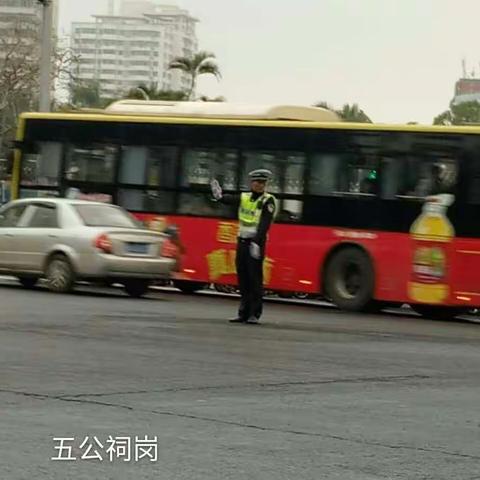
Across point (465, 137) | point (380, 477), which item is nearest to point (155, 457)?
point (380, 477)

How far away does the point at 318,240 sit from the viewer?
20.3 m

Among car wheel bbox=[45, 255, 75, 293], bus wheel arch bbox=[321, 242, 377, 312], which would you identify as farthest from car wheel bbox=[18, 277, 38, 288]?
bus wheel arch bbox=[321, 242, 377, 312]

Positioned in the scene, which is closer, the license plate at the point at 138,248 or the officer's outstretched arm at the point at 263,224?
the officer's outstretched arm at the point at 263,224

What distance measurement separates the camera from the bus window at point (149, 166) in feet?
72.6

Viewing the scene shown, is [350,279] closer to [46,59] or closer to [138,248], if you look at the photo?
[138,248]

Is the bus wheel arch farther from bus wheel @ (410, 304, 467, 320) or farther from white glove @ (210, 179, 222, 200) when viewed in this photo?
white glove @ (210, 179, 222, 200)

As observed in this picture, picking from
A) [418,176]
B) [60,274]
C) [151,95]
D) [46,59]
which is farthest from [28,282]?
[151,95]

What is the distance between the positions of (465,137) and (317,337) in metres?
5.95

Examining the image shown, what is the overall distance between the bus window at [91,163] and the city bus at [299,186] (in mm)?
25

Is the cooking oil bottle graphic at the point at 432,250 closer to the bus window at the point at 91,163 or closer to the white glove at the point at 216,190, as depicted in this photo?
the white glove at the point at 216,190

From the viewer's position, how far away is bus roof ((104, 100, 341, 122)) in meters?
21.5

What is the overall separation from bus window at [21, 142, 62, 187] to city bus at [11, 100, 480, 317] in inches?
1.0

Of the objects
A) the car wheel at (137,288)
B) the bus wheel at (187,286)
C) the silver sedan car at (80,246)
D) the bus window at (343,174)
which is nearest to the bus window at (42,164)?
the silver sedan car at (80,246)

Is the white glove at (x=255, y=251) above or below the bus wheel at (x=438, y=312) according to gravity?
above
